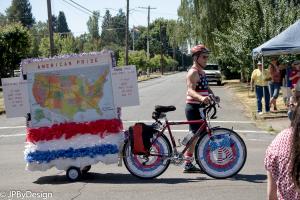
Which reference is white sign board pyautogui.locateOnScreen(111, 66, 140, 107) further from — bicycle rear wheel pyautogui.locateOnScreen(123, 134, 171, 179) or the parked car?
the parked car

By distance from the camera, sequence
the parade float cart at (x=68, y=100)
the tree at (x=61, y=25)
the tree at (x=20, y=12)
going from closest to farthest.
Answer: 1. the parade float cart at (x=68, y=100)
2. the tree at (x=20, y=12)
3. the tree at (x=61, y=25)

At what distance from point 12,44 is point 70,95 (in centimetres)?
2929

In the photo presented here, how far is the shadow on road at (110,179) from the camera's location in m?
7.25

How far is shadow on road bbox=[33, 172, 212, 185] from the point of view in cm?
725

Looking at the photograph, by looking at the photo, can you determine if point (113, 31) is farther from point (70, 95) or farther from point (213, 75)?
point (70, 95)

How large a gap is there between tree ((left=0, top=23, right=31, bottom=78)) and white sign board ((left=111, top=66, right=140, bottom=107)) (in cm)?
2861

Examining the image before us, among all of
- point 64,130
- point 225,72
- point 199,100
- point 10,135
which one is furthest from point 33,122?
point 225,72

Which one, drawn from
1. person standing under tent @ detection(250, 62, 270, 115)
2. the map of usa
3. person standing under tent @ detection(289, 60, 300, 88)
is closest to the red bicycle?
the map of usa

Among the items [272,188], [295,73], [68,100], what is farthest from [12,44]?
[272,188]

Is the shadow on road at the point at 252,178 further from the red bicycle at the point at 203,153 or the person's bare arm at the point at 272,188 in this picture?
the person's bare arm at the point at 272,188

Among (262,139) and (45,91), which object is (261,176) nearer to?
Answer: (45,91)

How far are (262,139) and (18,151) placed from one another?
5116 mm

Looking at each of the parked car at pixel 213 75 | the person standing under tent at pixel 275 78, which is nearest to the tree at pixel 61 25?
the parked car at pixel 213 75

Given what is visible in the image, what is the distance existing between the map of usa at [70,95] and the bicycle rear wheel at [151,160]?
0.76m
